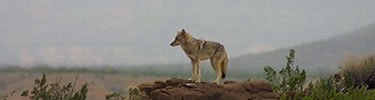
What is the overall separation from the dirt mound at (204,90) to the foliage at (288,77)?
0.89m

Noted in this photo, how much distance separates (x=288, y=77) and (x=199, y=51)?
97.1 inches

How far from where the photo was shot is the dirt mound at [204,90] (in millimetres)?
8047

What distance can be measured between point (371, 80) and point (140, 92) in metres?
4.87

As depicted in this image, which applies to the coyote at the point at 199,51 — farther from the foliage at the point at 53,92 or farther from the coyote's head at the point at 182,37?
the foliage at the point at 53,92

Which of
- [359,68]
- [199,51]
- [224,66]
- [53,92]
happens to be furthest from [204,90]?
[359,68]

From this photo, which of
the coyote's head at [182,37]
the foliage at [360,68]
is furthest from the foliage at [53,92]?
the foliage at [360,68]

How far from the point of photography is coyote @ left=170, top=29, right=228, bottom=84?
8.53 m

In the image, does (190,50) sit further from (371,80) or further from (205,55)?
(371,80)

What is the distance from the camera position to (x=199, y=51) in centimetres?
864

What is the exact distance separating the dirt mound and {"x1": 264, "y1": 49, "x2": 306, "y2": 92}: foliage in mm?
893

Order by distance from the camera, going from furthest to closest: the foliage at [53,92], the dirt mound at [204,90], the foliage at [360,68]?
the foliage at [360,68] → the dirt mound at [204,90] → the foliage at [53,92]

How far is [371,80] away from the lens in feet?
33.7

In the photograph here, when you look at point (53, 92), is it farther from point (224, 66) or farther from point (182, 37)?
point (224, 66)

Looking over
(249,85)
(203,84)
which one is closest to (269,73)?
(249,85)
